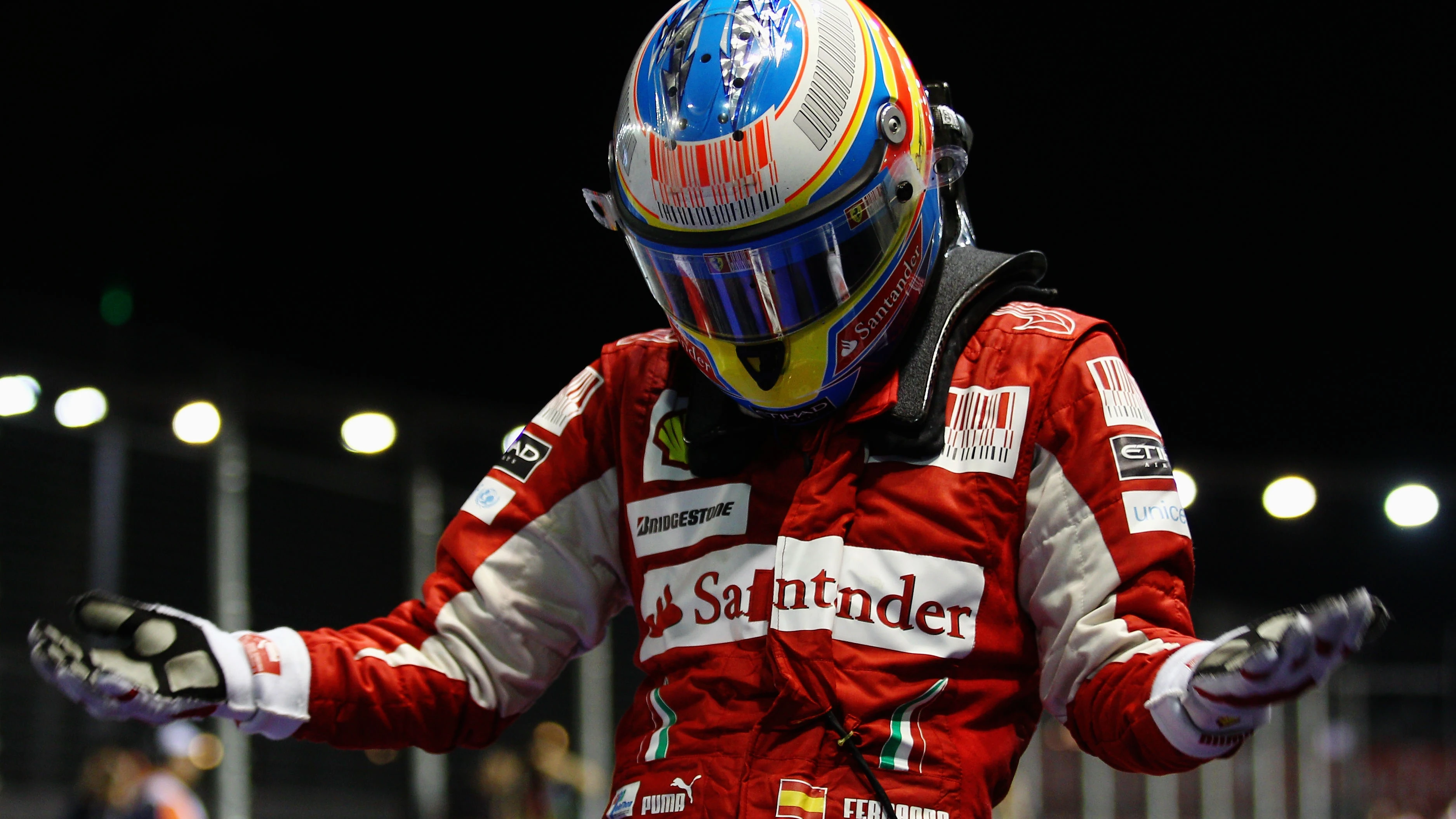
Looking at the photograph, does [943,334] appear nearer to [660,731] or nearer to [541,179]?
[660,731]

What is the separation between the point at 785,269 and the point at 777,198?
0.08m

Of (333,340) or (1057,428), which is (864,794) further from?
(333,340)

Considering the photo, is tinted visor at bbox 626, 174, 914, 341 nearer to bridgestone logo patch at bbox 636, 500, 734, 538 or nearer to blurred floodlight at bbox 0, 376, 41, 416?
bridgestone logo patch at bbox 636, 500, 734, 538

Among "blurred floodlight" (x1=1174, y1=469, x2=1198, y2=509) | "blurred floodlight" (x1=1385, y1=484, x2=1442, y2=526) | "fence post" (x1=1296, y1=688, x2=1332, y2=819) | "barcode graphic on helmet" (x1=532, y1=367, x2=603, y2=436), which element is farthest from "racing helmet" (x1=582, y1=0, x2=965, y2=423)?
"fence post" (x1=1296, y1=688, x2=1332, y2=819)

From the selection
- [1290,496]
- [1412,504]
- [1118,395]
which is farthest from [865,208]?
[1290,496]

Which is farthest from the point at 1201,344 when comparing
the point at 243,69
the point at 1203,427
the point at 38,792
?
the point at 38,792

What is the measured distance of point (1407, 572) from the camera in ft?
40.5

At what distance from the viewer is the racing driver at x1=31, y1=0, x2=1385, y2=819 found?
1412 mm

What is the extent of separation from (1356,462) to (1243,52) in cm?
492

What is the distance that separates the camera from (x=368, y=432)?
637cm

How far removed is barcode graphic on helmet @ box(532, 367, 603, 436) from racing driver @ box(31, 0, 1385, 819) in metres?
0.03

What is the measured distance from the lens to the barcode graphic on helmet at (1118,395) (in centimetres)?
149

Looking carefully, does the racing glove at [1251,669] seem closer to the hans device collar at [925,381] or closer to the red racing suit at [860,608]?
the red racing suit at [860,608]

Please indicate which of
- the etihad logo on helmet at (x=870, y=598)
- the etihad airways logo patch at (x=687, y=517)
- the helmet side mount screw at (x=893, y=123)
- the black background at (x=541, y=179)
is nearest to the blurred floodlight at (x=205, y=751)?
the black background at (x=541, y=179)
